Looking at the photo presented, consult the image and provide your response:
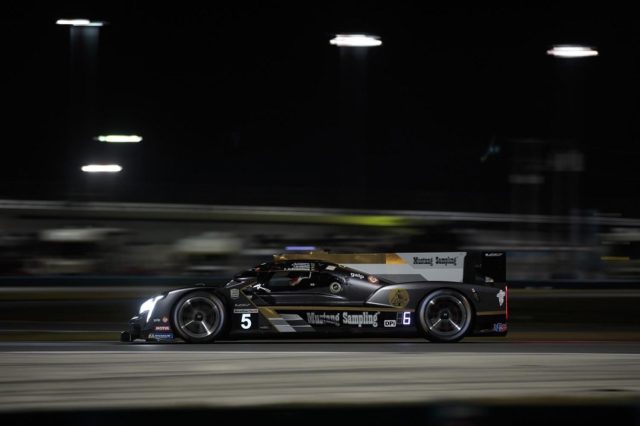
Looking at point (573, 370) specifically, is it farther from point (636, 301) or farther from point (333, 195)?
point (333, 195)

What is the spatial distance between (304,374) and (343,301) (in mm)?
3019

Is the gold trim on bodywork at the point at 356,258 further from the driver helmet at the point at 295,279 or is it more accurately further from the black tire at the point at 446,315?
the black tire at the point at 446,315

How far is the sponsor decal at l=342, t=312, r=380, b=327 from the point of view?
438 inches

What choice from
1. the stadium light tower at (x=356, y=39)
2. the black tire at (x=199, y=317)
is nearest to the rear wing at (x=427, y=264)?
the black tire at (x=199, y=317)

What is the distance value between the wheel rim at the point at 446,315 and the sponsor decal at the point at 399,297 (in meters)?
0.27

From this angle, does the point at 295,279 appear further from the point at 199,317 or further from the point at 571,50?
the point at 571,50

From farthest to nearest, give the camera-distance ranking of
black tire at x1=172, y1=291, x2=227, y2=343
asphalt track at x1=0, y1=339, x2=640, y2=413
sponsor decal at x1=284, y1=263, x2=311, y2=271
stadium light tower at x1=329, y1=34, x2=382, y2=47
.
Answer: stadium light tower at x1=329, y1=34, x2=382, y2=47, sponsor decal at x1=284, y1=263, x2=311, y2=271, black tire at x1=172, y1=291, x2=227, y2=343, asphalt track at x1=0, y1=339, x2=640, y2=413

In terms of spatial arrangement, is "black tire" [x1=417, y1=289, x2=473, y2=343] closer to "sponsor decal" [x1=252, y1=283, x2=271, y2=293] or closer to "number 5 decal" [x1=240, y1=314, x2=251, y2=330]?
"sponsor decal" [x1=252, y1=283, x2=271, y2=293]

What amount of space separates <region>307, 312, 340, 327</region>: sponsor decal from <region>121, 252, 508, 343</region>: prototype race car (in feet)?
0.04

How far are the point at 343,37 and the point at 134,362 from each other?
18.9 metres

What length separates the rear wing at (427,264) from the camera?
37.5ft

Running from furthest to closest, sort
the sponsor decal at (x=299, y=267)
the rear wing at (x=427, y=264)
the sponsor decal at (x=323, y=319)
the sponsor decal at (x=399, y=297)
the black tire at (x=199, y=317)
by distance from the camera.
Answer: the rear wing at (x=427, y=264) < the sponsor decal at (x=299, y=267) < the sponsor decal at (x=399, y=297) < the sponsor decal at (x=323, y=319) < the black tire at (x=199, y=317)

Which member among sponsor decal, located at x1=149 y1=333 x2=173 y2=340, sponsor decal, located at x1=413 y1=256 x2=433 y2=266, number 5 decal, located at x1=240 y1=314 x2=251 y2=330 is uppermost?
sponsor decal, located at x1=413 y1=256 x2=433 y2=266

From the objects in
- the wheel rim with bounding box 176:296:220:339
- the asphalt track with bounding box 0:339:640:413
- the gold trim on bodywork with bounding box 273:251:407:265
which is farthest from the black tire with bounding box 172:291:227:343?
the gold trim on bodywork with bounding box 273:251:407:265
